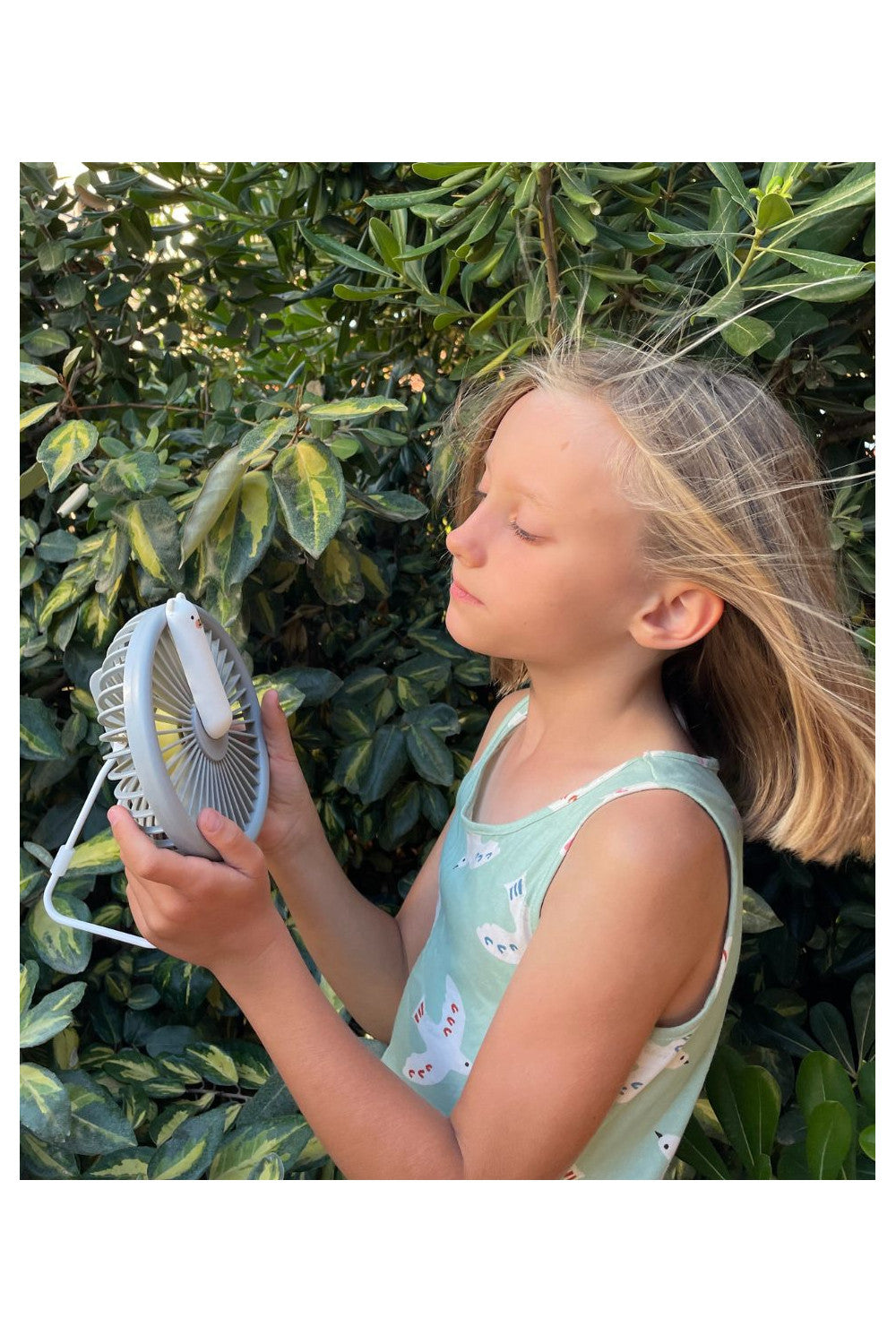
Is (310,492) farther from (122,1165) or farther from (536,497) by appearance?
(122,1165)

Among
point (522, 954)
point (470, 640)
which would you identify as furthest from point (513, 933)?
point (470, 640)

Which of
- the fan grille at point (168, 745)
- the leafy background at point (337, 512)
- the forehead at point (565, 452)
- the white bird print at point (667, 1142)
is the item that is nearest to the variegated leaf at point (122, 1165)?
the leafy background at point (337, 512)

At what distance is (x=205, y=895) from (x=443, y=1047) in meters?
0.32

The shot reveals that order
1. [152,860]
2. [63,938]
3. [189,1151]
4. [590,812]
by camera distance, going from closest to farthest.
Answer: [152,860] → [590,812] → [189,1151] → [63,938]

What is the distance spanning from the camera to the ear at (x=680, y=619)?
84cm

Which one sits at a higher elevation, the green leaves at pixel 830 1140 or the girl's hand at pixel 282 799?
the girl's hand at pixel 282 799

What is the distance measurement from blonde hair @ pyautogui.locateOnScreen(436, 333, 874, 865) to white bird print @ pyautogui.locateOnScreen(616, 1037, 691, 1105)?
0.23 metres

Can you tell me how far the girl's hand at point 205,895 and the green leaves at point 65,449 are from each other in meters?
0.44

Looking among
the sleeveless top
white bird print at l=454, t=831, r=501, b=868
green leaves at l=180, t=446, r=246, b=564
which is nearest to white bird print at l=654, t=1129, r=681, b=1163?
the sleeveless top

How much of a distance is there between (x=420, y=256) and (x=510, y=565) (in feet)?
1.45

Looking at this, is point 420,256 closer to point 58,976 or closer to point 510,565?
point 510,565

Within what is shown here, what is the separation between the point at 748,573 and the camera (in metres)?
0.85

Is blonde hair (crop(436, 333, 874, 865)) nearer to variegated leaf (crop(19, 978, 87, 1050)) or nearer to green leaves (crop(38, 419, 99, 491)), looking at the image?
green leaves (crop(38, 419, 99, 491))

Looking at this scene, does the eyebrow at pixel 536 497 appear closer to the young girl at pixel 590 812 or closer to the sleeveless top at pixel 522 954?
the young girl at pixel 590 812
